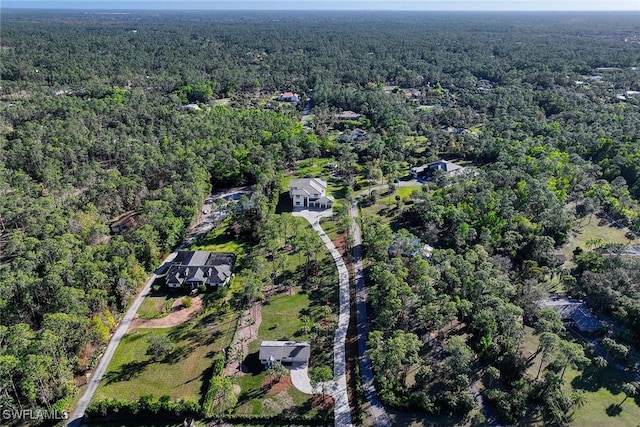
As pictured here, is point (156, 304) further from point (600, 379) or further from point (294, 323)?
point (600, 379)

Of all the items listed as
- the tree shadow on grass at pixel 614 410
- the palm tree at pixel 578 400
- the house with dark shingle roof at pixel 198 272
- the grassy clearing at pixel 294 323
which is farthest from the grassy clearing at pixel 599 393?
the house with dark shingle roof at pixel 198 272

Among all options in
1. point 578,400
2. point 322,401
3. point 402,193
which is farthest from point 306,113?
point 578,400

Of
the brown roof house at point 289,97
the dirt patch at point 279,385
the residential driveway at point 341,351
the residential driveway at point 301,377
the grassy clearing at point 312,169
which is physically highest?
the brown roof house at point 289,97

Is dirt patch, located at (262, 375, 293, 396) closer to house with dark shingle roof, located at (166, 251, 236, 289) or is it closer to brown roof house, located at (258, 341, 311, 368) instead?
brown roof house, located at (258, 341, 311, 368)

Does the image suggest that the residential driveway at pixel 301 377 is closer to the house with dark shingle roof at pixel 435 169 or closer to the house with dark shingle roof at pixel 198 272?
the house with dark shingle roof at pixel 198 272

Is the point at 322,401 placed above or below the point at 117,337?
below

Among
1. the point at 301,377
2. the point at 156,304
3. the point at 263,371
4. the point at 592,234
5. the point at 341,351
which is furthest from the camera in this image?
the point at 592,234

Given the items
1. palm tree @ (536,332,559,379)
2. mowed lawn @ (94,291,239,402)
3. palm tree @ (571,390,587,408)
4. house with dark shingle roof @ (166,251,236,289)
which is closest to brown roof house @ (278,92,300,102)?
house with dark shingle roof @ (166,251,236,289)
